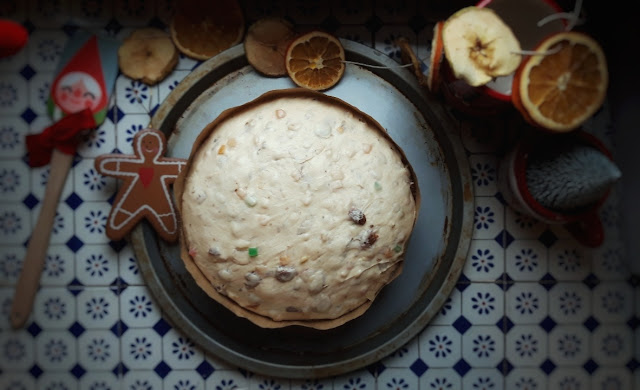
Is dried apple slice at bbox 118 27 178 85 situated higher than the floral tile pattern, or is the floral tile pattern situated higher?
dried apple slice at bbox 118 27 178 85

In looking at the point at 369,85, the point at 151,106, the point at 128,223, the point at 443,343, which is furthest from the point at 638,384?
the point at 151,106

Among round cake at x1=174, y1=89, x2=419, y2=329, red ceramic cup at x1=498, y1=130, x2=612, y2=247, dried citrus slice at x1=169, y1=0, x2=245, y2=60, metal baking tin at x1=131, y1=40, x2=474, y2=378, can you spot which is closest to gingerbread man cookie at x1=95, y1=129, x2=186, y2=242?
metal baking tin at x1=131, y1=40, x2=474, y2=378

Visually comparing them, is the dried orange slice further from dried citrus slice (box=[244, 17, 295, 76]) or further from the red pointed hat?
the red pointed hat

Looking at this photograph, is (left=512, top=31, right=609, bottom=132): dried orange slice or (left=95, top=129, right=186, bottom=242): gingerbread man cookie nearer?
(left=512, top=31, right=609, bottom=132): dried orange slice

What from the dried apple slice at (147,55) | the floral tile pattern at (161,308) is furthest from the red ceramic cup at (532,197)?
the dried apple slice at (147,55)

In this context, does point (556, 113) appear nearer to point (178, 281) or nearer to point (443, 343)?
point (443, 343)

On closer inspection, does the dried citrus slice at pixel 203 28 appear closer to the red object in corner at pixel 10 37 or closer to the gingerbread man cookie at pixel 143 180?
the gingerbread man cookie at pixel 143 180

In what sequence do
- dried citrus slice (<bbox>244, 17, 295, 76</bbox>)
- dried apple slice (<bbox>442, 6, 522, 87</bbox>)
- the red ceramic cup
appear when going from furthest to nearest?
dried citrus slice (<bbox>244, 17, 295, 76</bbox>)
the red ceramic cup
dried apple slice (<bbox>442, 6, 522, 87</bbox>)

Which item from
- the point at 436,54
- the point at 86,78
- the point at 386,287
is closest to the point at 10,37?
the point at 86,78
